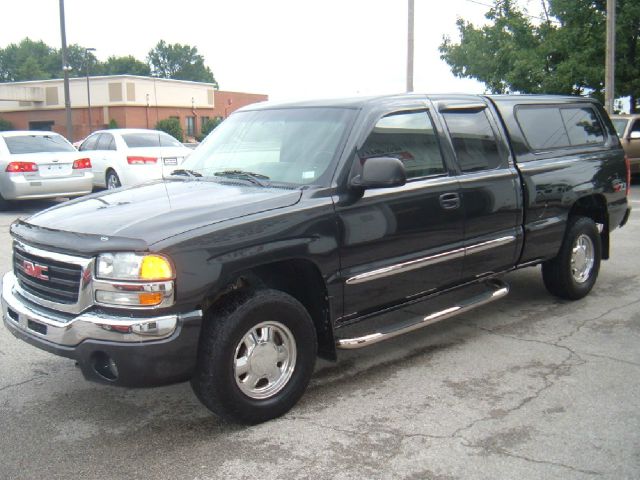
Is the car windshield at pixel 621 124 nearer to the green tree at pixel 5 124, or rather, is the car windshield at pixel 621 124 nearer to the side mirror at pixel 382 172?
the side mirror at pixel 382 172

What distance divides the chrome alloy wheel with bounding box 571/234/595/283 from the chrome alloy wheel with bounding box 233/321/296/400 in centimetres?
348

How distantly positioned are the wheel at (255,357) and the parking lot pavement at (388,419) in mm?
153

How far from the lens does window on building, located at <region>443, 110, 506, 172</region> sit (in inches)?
209

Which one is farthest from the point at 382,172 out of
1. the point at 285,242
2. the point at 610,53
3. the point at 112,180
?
the point at 610,53

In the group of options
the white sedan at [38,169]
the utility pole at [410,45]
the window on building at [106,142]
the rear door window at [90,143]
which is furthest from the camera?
the utility pole at [410,45]

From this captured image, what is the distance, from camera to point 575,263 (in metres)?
6.63

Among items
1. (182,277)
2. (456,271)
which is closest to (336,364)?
(456,271)

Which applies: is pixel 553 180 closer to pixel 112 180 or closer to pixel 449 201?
pixel 449 201

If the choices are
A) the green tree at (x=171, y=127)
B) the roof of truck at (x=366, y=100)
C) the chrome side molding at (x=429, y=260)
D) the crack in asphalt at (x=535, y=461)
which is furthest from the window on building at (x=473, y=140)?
the green tree at (x=171, y=127)

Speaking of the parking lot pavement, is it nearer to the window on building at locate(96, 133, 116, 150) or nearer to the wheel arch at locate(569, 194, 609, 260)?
the wheel arch at locate(569, 194, 609, 260)

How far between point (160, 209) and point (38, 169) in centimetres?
1027

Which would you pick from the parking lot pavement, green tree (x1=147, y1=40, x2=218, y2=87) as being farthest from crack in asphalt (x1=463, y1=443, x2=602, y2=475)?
green tree (x1=147, y1=40, x2=218, y2=87)

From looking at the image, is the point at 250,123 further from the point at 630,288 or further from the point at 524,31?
the point at 524,31

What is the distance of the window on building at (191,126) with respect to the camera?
60.9 m
